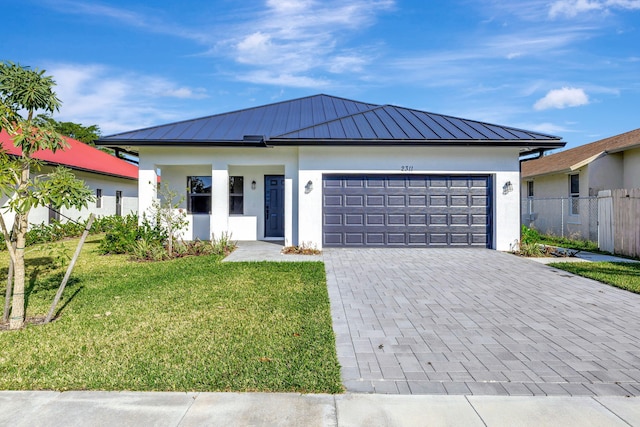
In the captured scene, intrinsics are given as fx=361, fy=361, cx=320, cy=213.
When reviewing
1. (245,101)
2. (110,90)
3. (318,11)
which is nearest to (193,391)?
(318,11)

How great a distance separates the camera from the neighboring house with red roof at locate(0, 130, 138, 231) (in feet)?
49.9

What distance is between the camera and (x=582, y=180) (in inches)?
621

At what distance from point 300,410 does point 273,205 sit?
11.7 m

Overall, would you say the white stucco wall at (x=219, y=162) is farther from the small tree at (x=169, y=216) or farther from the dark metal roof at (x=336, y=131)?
the small tree at (x=169, y=216)

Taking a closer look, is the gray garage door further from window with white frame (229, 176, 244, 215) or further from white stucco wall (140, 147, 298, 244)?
window with white frame (229, 176, 244, 215)

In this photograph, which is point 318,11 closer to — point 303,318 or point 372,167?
point 372,167

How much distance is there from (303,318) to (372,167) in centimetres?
733

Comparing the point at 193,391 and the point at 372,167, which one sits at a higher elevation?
the point at 372,167

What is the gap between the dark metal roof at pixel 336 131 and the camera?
424 inches

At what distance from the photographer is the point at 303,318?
488cm

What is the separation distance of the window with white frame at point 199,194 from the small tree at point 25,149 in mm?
9267

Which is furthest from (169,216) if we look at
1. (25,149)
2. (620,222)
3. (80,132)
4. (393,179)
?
(80,132)

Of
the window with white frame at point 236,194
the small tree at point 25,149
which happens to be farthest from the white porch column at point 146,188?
the small tree at point 25,149

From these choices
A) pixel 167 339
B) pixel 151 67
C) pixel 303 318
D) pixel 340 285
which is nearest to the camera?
pixel 167 339
